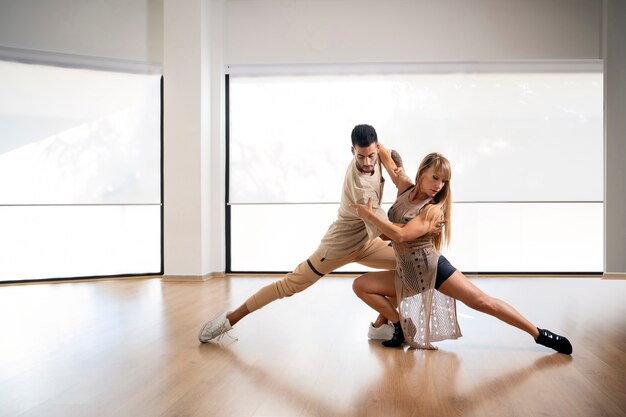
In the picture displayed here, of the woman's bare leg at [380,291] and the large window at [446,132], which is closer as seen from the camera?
the woman's bare leg at [380,291]

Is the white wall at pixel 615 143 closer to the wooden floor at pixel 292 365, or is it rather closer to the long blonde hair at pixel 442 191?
the wooden floor at pixel 292 365

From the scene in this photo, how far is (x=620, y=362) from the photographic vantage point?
9.16 ft

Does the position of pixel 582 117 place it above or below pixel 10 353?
above

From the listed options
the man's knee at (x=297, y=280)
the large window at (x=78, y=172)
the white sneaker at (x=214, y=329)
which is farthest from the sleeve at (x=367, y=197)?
the large window at (x=78, y=172)

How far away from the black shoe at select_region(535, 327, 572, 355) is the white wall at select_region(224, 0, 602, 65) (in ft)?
14.4

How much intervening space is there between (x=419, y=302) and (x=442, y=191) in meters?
0.56

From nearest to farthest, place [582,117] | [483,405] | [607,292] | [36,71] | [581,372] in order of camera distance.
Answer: [483,405] → [581,372] → [607,292] → [36,71] → [582,117]

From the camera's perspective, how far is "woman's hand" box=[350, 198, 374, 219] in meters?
2.82

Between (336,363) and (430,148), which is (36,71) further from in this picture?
(336,363)

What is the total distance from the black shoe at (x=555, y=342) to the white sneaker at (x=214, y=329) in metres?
1.54

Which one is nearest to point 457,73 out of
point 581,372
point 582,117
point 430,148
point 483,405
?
Result: point 430,148

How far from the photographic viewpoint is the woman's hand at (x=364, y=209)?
2.82 meters

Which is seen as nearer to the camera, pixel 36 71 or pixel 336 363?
pixel 336 363

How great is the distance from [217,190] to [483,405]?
16.6ft
